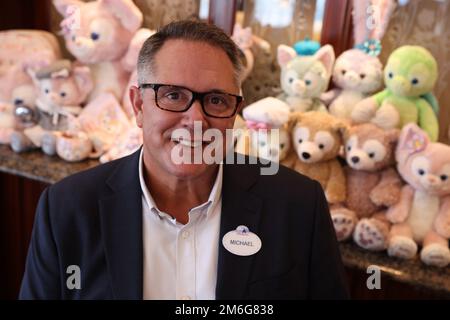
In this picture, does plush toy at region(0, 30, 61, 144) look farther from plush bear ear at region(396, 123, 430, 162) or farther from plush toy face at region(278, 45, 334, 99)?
plush bear ear at region(396, 123, 430, 162)

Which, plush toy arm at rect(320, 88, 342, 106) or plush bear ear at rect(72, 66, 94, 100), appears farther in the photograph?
plush bear ear at rect(72, 66, 94, 100)

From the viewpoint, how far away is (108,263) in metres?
0.94

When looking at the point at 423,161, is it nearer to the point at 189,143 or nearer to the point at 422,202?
the point at 422,202

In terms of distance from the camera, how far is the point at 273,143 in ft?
4.72

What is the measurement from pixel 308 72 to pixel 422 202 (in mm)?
536

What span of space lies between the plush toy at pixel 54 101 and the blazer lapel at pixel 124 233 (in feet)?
2.95

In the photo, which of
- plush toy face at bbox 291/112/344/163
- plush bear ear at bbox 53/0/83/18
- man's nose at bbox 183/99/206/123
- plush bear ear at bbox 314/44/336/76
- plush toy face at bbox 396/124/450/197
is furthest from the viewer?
plush bear ear at bbox 53/0/83/18

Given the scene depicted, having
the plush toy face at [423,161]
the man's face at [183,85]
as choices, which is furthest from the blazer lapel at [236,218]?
the plush toy face at [423,161]

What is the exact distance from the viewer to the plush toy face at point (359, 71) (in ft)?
4.69

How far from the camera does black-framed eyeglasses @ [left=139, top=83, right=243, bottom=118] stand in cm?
91

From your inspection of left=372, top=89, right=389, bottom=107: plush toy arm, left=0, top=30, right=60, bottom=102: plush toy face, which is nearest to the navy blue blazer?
left=372, top=89, right=389, bottom=107: plush toy arm

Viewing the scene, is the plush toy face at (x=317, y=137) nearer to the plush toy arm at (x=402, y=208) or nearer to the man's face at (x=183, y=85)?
the plush toy arm at (x=402, y=208)

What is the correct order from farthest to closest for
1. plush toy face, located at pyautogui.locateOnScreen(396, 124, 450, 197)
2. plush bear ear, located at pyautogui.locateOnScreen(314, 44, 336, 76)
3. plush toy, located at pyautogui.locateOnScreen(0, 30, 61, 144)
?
plush toy, located at pyautogui.locateOnScreen(0, 30, 61, 144) → plush bear ear, located at pyautogui.locateOnScreen(314, 44, 336, 76) → plush toy face, located at pyautogui.locateOnScreen(396, 124, 450, 197)
